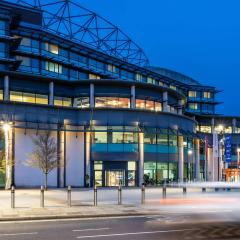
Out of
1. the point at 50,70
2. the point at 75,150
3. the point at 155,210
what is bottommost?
the point at 155,210

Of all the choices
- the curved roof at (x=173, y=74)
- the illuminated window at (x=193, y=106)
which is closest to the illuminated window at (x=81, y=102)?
the curved roof at (x=173, y=74)

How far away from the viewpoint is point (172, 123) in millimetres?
69125

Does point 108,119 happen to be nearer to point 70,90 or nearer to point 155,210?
point 70,90

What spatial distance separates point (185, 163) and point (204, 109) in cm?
6235

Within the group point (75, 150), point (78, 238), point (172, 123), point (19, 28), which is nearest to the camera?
point (78, 238)

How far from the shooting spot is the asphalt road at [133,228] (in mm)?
16328

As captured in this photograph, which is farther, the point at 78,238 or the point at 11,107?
the point at 11,107

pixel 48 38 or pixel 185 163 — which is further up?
pixel 48 38

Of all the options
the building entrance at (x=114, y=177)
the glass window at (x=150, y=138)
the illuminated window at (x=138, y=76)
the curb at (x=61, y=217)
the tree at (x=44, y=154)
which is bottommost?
the curb at (x=61, y=217)

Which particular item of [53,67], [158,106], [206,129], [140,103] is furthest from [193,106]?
[140,103]

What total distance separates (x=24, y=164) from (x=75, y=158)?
702 cm

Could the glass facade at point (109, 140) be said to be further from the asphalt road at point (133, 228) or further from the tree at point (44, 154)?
the asphalt road at point (133, 228)

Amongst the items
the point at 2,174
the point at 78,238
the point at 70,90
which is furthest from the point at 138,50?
the point at 78,238

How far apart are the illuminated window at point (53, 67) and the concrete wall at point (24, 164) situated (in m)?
19.6
